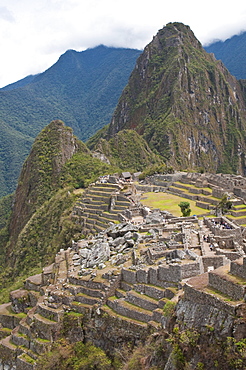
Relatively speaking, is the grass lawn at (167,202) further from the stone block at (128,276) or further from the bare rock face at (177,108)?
the bare rock face at (177,108)

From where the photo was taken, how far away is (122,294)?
21453 mm

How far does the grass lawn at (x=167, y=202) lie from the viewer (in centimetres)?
5271

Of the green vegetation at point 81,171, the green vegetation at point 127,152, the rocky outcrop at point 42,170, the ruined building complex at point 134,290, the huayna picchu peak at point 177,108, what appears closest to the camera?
the ruined building complex at point 134,290

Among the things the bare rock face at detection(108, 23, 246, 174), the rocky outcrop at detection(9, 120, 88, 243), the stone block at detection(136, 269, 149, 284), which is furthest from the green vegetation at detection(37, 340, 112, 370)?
the bare rock face at detection(108, 23, 246, 174)

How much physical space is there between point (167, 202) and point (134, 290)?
40.2 meters

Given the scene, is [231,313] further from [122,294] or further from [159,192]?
[159,192]

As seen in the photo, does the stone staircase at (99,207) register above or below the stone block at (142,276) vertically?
above

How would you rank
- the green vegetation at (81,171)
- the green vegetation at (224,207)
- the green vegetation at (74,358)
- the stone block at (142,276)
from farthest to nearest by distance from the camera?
1. the green vegetation at (81,171)
2. the green vegetation at (224,207)
3. the stone block at (142,276)
4. the green vegetation at (74,358)

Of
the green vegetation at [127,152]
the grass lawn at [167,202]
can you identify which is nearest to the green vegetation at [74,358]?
the grass lawn at [167,202]

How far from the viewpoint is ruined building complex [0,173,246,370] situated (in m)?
14.9

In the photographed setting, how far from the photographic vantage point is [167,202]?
6072 centimetres

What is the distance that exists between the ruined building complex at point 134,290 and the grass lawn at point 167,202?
1950 cm

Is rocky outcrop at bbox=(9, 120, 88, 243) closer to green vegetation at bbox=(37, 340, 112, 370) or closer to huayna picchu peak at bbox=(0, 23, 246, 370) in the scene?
huayna picchu peak at bbox=(0, 23, 246, 370)

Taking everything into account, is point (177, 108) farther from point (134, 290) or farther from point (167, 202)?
point (134, 290)
